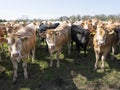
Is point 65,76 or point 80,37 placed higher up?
point 80,37

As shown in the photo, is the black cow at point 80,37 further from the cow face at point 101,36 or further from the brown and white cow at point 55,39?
the cow face at point 101,36

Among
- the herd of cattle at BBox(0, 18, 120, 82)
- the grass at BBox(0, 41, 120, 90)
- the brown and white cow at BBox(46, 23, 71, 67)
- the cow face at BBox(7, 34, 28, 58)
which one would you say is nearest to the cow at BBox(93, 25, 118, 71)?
the herd of cattle at BBox(0, 18, 120, 82)

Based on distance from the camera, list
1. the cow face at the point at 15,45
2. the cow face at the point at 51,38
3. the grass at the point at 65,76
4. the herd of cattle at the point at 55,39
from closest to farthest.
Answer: the cow face at the point at 15,45 → the herd of cattle at the point at 55,39 → the grass at the point at 65,76 → the cow face at the point at 51,38

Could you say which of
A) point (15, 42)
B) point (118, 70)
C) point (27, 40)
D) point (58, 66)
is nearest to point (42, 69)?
point (58, 66)

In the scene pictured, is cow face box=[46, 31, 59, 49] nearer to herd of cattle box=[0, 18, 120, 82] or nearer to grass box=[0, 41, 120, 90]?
herd of cattle box=[0, 18, 120, 82]

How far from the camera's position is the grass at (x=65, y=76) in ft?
36.4

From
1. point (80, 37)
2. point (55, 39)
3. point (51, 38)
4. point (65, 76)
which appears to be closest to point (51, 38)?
point (51, 38)

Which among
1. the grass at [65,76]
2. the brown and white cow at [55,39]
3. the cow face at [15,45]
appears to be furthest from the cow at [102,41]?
the cow face at [15,45]

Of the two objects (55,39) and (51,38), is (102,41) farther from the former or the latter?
(51,38)

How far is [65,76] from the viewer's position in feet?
39.2

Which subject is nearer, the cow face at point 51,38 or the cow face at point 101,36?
the cow face at point 101,36

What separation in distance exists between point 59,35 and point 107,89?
3515 mm

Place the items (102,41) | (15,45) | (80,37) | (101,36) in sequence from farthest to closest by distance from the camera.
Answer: (80,37), (101,36), (102,41), (15,45)

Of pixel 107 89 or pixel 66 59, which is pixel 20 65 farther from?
pixel 107 89
